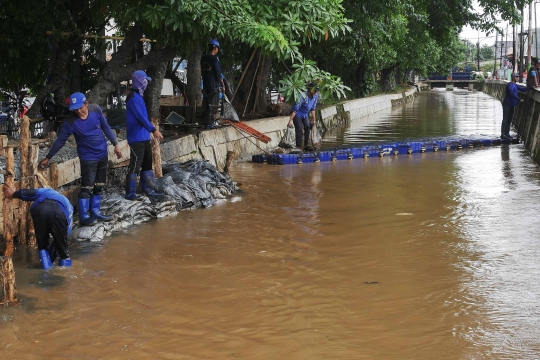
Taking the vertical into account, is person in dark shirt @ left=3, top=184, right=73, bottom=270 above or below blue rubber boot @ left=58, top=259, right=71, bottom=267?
above

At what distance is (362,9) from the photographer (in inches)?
821

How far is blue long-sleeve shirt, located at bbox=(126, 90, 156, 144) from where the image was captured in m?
10.8

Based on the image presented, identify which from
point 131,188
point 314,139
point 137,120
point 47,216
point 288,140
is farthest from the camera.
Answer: point 314,139

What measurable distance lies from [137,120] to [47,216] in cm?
324

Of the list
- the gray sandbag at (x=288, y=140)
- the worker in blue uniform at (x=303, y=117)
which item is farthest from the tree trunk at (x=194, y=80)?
the worker in blue uniform at (x=303, y=117)

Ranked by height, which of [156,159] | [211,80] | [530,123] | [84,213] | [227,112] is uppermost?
[211,80]

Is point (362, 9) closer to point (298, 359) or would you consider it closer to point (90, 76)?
Answer: point (90, 76)

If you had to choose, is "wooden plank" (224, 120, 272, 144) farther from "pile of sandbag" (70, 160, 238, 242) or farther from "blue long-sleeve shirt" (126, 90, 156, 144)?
"blue long-sleeve shirt" (126, 90, 156, 144)

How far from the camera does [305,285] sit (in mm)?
7656

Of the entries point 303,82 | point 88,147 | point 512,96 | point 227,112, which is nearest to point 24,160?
point 88,147

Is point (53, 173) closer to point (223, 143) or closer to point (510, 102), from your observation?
point (223, 143)

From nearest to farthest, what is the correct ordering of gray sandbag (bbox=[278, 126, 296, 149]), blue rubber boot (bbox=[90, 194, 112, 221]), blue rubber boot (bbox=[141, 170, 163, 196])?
blue rubber boot (bbox=[90, 194, 112, 221]), blue rubber boot (bbox=[141, 170, 163, 196]), gray sandbag (bbox=[278, 126, 296, 149])

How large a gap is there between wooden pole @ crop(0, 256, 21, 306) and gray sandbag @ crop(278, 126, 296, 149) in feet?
40.5

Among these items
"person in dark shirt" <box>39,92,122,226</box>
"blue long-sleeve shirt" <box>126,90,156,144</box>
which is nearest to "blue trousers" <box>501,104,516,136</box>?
"blue long-sleeve shirt" <box>126,90,156,144</box>
